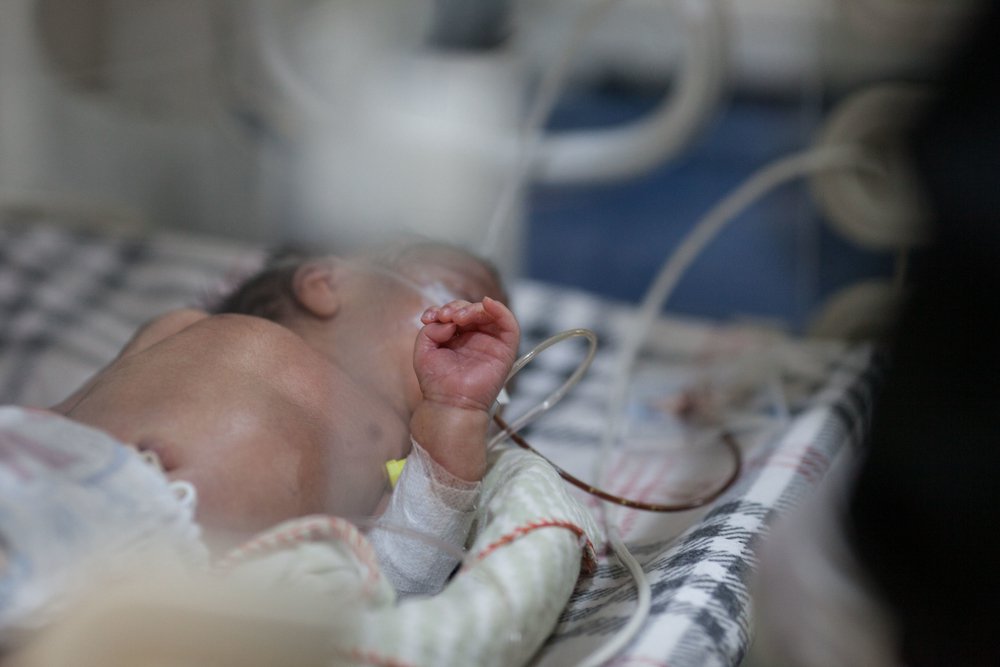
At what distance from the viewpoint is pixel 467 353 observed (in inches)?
29.8

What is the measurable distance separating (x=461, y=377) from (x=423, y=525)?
109 millimetres

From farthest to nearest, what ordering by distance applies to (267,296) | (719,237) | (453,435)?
(719,237) < (267,296) < (453,435)

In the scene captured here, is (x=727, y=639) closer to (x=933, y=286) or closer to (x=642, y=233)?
(x=933, y=286)

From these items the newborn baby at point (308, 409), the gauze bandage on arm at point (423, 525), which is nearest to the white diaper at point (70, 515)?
the newborn baby at point (308, 409)

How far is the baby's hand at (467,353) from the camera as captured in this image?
2.42 ft

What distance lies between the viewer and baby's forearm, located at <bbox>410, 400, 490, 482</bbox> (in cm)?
73

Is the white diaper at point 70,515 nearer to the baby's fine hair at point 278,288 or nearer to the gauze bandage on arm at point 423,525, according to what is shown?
the gauze bandage on arm at point 423,525

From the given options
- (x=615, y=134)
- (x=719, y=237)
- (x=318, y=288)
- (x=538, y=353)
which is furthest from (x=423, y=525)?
(x=719, y=237)

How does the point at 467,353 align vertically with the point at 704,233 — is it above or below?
above

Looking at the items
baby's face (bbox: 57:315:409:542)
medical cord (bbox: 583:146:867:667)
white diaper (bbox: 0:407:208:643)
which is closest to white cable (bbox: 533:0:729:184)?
medical cord (bbox: 583:146:867:667)

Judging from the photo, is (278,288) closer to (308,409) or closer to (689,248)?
(308,409)

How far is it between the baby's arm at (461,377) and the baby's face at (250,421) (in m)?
0.07

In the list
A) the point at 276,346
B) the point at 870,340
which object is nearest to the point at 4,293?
the point at 276,346

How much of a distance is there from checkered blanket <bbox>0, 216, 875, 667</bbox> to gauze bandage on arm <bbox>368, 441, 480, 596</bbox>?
0.31 ft
